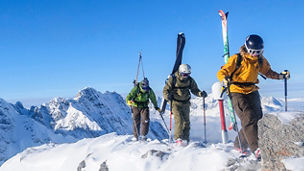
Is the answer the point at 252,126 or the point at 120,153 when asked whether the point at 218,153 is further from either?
the point at 120,153

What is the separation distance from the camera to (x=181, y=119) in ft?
28.9

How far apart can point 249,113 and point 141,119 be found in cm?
584

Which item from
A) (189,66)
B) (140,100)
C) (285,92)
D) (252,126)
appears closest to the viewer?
(252,126)

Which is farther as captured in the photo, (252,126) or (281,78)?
(281,78)

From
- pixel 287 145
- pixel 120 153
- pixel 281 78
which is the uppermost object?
pixel 281 78

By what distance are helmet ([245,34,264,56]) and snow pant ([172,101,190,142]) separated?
11.2 ft

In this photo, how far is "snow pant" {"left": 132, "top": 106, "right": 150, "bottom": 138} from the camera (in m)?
11.0

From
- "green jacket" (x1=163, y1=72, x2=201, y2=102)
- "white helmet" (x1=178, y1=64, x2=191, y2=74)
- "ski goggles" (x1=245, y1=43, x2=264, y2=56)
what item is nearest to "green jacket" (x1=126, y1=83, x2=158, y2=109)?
"green jacket" (x1=163, y1=72, x2=201, y2=102)

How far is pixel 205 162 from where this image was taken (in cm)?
607

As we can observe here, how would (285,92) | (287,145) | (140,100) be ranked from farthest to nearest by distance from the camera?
(140,100)
(285,92)
(287,145)

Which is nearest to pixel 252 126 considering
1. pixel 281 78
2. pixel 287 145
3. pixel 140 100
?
pixel 287 145

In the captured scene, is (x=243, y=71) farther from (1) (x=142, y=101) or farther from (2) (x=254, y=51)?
(1) (x=142, y=101)

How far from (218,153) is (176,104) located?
302cm

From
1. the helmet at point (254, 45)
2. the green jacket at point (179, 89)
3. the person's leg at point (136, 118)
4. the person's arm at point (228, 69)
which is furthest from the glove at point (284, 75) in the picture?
the person's leg at point (136, 118)
